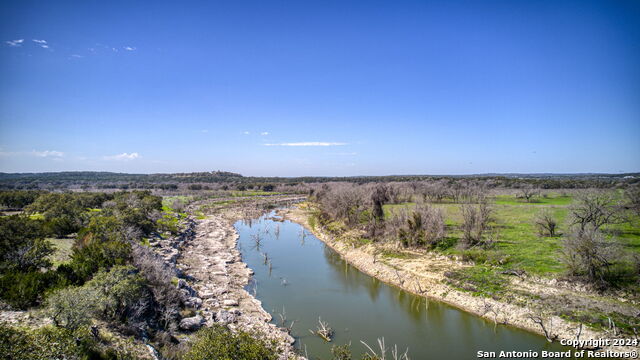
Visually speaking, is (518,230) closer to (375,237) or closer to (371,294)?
(375,237)

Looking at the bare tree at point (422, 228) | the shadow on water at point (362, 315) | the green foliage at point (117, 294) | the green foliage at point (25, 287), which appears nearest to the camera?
the green foliage at point (25, 287)

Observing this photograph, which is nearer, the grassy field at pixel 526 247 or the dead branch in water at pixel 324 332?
the dead branch in water at pixel 324 332

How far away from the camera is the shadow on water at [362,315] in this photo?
15.2 meters

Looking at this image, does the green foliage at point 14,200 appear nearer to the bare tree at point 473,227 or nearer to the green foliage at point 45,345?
the green foliage at point 45,345

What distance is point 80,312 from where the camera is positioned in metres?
10.2

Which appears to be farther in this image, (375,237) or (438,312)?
(375,237)

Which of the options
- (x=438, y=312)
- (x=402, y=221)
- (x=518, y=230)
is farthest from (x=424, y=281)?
(x=518, y=230)

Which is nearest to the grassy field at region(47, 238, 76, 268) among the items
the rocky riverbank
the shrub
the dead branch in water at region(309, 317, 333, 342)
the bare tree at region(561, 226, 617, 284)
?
the rocky riverbank

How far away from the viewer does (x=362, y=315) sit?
18953 mm

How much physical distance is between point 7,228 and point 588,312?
3416 centimetres

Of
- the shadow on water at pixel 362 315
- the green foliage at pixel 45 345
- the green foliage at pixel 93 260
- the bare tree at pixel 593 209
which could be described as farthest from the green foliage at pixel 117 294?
the bare tree at pixel 593 209

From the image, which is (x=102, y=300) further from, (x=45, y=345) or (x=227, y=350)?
(x=227, y=350)

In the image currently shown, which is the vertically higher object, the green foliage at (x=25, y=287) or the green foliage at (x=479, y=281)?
the green foliage at (x=25, y=287)

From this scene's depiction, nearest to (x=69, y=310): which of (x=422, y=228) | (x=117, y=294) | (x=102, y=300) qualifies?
(x=102, y=300)
